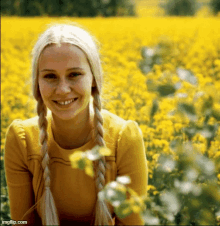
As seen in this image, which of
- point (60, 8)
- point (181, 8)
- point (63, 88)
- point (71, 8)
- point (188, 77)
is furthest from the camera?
point (181, 8)

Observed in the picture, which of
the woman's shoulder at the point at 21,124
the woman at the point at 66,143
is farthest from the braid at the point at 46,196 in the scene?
the woman's shoulder at the point at 21,124

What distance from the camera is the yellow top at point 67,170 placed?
1540mm

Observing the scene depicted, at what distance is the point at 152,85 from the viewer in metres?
0.58

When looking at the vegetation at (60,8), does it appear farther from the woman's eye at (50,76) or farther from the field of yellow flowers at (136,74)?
the woman's eye at (50,76)

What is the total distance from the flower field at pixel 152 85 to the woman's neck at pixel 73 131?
30 centimetres

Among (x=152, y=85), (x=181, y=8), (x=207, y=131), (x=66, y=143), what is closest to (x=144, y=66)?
(x=152, y=85)

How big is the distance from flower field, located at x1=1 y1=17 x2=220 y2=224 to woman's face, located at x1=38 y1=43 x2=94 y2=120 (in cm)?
30

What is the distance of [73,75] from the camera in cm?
147

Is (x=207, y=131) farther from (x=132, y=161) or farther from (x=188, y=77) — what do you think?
(x=132, y=161)

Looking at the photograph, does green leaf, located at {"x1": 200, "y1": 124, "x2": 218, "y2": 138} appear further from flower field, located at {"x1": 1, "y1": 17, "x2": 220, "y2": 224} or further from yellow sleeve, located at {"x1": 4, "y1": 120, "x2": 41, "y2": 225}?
yellow sleeve, located at {"x1": 4, "y1": 120, "x2": 41, "y2": 225}

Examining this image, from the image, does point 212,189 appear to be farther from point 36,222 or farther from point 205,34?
point 205,34

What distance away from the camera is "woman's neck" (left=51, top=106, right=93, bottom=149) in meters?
1.60

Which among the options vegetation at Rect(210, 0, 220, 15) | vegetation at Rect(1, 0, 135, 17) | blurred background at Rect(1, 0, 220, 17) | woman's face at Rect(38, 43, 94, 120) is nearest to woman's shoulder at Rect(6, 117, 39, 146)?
woman's face at Rect(38, 43, 94, 120)

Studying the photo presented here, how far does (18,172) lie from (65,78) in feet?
1.54
